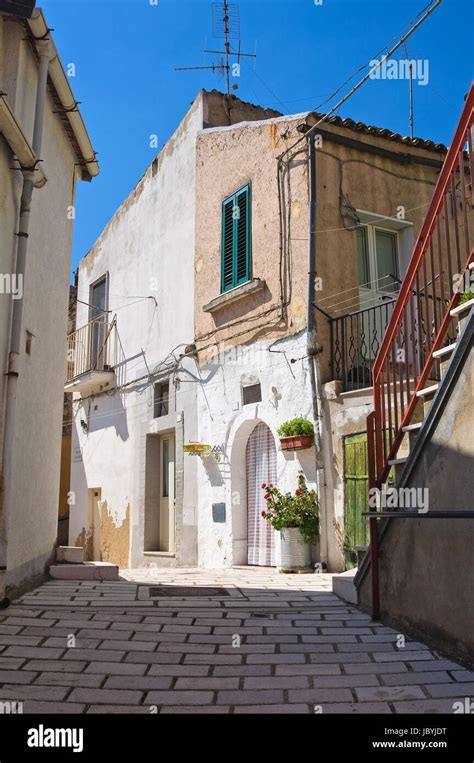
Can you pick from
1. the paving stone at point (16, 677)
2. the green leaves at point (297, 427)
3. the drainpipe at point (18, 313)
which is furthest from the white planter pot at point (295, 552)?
the paving stone at point (16, 677)

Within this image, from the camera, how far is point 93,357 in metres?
16.1

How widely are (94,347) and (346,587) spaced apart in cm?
1136

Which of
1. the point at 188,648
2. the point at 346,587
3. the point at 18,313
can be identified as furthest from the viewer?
the point at 18,313

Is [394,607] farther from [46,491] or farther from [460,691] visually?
[46,491]

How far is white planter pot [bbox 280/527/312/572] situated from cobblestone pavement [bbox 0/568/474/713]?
2652 millimetres

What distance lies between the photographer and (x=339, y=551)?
8750 millimetres

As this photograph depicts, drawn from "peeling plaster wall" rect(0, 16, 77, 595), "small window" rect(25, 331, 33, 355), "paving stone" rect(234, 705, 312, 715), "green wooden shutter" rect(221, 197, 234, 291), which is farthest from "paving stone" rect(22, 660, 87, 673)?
"green wooden shutter" rect(221, 197, 234, 291)

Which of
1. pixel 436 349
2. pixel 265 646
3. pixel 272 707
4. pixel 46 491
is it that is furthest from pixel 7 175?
pixel 272 707

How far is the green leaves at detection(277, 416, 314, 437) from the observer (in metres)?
9.13

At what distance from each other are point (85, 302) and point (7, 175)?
10840 mm

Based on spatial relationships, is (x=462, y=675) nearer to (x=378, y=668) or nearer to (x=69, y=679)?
(x=378, y=668)

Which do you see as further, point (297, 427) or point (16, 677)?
point (297, 427)

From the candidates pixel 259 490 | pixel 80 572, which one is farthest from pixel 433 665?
pixel 259 490
